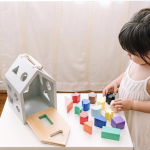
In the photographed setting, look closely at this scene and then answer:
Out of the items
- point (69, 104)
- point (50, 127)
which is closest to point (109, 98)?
point (69, 104)

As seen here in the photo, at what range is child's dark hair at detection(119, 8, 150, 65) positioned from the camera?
671mm

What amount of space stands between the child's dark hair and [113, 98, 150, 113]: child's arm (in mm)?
191

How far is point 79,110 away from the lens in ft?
2.60

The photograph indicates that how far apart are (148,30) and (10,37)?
1146mm

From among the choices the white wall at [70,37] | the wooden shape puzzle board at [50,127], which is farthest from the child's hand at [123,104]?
the white wall at [70,37]

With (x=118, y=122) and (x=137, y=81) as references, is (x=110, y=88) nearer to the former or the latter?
(x=137, y=81)

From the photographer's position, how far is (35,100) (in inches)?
33.5

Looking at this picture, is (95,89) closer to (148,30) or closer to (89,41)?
(89,41)

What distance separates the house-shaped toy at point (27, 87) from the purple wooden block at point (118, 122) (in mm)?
238

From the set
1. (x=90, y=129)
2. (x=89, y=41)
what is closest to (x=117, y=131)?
(x=90, y=129)

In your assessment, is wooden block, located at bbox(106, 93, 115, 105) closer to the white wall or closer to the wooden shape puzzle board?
the wooden shape puzzle board

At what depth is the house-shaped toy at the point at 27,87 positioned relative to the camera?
692 millimetres

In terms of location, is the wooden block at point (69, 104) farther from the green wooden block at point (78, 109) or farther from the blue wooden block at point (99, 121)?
the blue wooden block at point (99, 121)

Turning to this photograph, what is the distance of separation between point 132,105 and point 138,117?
0.08m
